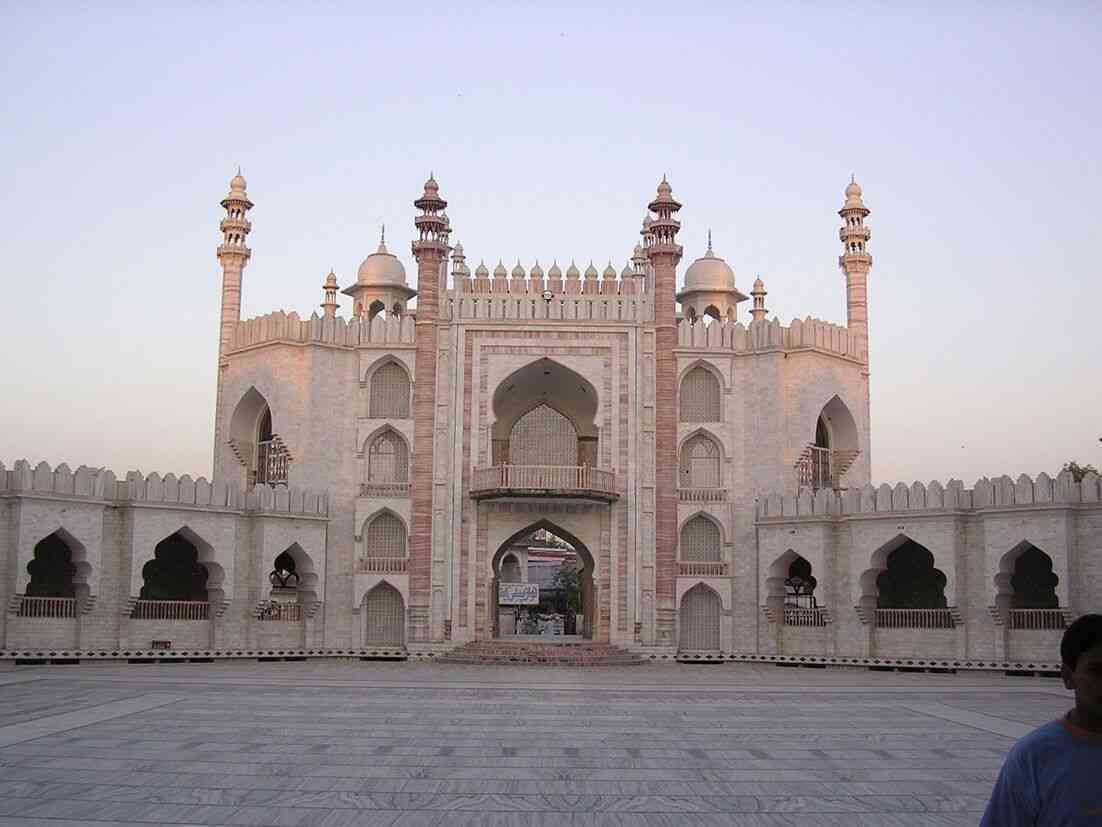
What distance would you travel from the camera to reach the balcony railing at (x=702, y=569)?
32.7m

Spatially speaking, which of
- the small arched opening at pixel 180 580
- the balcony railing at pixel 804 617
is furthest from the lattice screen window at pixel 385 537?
the balcony railing at pixel 804 617

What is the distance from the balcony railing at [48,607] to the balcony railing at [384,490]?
8.06 metres

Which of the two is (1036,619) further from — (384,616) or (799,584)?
(384,616)

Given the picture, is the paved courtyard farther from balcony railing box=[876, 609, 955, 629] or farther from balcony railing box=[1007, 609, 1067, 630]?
balcony railing box=[876, 609, 955, 629]

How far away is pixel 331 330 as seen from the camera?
110 feet

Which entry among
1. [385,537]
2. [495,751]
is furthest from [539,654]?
[495,751]

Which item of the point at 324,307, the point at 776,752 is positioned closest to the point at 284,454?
the point at 324,307

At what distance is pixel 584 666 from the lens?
29.4 m

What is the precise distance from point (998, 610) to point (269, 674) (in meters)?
15.9

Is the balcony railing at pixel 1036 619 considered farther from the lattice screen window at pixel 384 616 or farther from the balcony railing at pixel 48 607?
the balcony railing at pixel 48 607

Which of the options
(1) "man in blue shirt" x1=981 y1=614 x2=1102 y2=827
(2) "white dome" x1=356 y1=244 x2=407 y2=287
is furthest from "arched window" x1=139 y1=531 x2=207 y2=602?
(1) "man in blue shirt" x1=981 y1=614 x2=1102 y2=827

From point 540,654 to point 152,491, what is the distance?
10054 millimetres

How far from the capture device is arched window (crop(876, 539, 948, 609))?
31078 mm

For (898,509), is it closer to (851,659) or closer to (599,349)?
(851,659)
